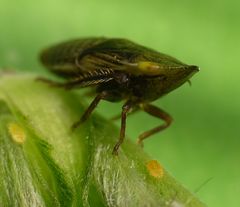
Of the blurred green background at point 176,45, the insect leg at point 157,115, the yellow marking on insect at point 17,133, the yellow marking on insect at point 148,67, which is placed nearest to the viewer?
the yellow marking on insect at point 17,133

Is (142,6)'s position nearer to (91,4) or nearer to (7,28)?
(91,4)

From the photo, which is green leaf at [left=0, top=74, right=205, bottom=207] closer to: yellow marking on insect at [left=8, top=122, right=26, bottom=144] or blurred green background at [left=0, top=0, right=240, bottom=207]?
yellow marking on insect at [left=8, top=122, right=26, bottom=144]

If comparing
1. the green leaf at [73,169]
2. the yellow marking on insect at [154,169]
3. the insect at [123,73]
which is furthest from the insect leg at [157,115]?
the yellow marking on insect at [154,169]

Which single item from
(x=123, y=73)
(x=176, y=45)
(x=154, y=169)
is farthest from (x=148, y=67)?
(x=176, y=45)

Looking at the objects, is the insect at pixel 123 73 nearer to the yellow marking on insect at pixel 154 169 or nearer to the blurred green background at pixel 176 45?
the yellow marking on insect at pixel 154 169

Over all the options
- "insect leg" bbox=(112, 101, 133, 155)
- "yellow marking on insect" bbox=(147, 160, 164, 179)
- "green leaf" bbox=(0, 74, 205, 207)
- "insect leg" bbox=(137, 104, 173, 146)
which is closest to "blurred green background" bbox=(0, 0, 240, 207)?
"insect leg" bbox=(137, 104, 173, 146)

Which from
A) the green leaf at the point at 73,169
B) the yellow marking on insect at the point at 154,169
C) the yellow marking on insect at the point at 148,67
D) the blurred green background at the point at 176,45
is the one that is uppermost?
the yellow marking on insect at the point at 148,67

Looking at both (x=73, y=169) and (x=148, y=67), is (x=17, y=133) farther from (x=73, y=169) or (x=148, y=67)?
(x=148, y=67)
